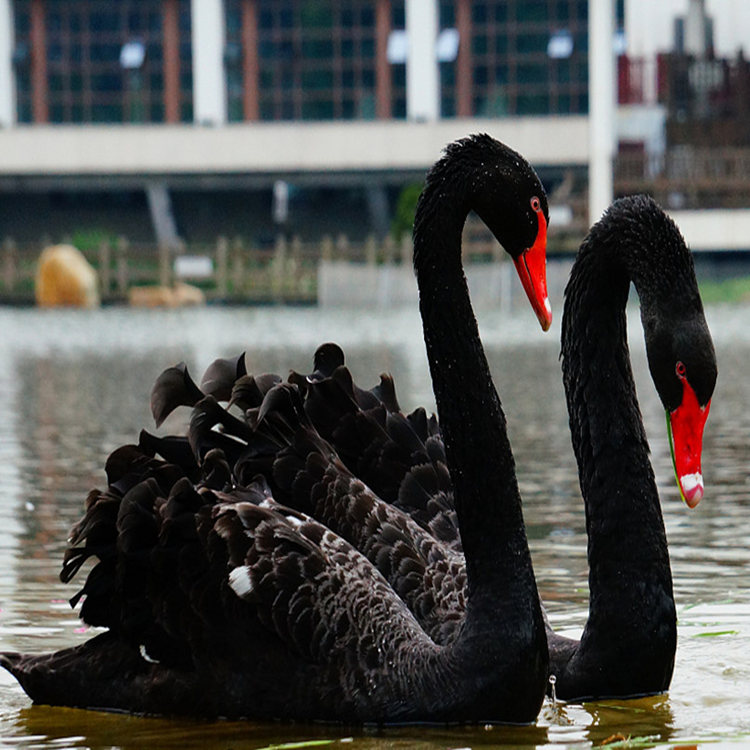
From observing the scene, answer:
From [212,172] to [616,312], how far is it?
117 ft

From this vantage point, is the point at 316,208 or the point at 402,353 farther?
the point at 316,208

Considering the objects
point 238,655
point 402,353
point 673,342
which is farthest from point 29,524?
point 402,353

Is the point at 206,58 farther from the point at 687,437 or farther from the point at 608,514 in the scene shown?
the point at 687,437

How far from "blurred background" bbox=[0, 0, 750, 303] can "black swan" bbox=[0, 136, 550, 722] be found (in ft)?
109

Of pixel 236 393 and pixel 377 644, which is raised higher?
pixel 236 393

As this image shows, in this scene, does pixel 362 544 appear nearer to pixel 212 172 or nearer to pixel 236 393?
pixel 236 393

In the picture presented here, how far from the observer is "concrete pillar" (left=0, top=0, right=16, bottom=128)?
40.0 metres

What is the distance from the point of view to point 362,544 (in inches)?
151

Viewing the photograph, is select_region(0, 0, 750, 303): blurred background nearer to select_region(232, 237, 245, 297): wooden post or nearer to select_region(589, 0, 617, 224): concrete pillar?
select_region(589, 0, 617, 224): concrete pillar

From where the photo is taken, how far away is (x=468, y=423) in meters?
3.60

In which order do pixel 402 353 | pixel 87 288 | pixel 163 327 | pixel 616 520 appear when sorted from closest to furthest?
pixel 616 520, pixel 402 353, pixel 163 327, pixel 87 288

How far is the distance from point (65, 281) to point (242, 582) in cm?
2974

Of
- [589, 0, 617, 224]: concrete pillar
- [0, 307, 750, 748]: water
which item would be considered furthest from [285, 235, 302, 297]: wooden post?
[0, 307, 750, 748]: water

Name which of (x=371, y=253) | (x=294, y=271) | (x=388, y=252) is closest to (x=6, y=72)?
(x=294, y=271)
